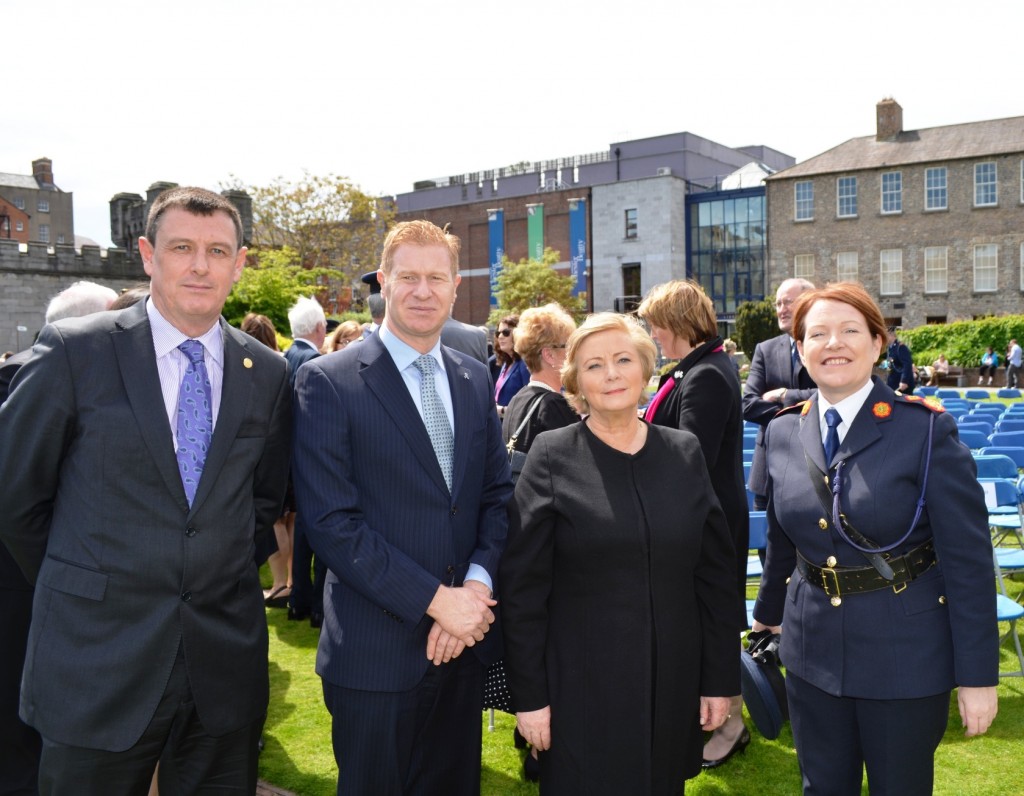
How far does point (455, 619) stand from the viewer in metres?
2.58

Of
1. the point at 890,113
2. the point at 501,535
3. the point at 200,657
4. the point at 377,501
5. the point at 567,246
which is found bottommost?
the point at 200,657

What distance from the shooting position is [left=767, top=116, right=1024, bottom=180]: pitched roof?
1630 inches

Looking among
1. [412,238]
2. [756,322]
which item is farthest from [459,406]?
[756,322]

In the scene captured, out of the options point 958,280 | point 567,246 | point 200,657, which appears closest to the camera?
point 200,657

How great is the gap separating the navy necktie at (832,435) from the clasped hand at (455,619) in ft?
4.07

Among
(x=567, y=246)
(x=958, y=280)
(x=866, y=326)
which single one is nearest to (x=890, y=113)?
(x=958, y=280)

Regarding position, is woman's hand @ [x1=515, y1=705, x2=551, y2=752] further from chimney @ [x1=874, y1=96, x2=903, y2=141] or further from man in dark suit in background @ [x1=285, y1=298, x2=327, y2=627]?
chimney @ [x1=874, y1=96, x2=903, y2=141]

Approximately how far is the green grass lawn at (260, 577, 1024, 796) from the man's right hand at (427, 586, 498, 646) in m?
1.71

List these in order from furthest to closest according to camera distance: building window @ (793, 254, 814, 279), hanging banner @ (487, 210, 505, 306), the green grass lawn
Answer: hanging banner @ (487, 210, 505, 306), building window @ (793, 254, 814, 279), the green grass lawn

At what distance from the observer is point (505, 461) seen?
10.1ft

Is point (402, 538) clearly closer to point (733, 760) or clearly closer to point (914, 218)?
point (733, 760)

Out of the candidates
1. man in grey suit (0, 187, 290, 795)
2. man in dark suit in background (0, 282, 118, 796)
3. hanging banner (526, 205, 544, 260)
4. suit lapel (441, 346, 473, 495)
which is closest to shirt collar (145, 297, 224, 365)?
man in grey suit (0, 187, 290, 795)

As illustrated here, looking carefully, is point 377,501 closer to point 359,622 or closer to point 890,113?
point 359,622

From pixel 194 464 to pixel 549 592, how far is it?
46.2 inches
